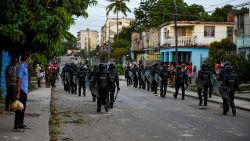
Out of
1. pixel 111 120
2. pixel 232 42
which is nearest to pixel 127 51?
pixel 232 42

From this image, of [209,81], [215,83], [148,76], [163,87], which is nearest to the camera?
[215,83]

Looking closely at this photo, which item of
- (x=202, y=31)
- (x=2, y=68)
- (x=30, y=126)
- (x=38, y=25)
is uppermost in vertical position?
(x=202, y=31)

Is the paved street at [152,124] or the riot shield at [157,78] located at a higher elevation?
the riot shield at [157,78]

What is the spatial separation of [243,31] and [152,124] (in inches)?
1150

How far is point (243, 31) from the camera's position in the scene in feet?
136

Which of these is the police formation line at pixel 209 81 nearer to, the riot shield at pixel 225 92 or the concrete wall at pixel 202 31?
the riot shield at pixel 225 92

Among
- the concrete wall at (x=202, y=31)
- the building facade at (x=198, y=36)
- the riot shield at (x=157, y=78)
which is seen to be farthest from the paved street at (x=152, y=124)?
the concrete wall at (x=202, y=31)

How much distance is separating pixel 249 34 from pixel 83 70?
17.7 meters

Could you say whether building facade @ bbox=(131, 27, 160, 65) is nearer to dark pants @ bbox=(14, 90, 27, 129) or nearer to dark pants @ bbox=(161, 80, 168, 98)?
dark pants @ bbox=(161, 80, 168, 98)

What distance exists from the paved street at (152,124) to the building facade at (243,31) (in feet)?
66.9

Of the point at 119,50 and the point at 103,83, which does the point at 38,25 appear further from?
the point at 119,50

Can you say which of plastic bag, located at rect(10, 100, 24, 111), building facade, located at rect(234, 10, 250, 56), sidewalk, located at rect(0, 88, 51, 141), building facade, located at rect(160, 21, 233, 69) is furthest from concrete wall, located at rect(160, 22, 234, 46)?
plastic bag, located at rect(10, 100, 24, 111)

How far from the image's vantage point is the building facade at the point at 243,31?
1537 inches

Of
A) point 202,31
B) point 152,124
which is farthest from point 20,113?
point 202,31
